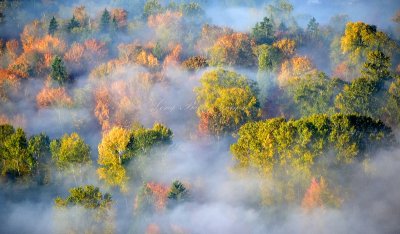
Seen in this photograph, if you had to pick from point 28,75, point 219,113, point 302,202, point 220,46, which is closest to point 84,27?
point 28,75

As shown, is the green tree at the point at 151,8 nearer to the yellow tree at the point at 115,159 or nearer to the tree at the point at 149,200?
the yellow tree at the point at 115,159

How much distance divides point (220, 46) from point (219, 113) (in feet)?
118

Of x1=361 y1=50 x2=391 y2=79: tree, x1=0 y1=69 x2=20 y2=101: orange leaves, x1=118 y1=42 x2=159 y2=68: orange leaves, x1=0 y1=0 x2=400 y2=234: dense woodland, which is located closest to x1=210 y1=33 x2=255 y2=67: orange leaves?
x1=0 y1=0 x2=400 y2=234: dense woodland

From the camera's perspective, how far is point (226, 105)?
247ft

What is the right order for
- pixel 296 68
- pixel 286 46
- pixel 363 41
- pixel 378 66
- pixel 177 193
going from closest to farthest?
1. pixel 177 193
2. pixel 378 66
3. pixel 363 41
4. pixel 296 68
5. pixel 286 46

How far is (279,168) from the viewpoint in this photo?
61094mm

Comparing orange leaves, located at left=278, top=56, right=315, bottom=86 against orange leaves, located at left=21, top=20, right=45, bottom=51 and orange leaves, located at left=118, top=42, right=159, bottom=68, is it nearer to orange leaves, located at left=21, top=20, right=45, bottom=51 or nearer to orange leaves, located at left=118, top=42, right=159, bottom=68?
orange leaves, located at left=118, top=42, right=159, bottom=68

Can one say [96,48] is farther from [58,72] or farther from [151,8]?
[151,8]

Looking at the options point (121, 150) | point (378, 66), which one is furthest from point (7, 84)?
point (378, 66)

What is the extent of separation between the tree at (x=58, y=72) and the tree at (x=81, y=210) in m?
41.6

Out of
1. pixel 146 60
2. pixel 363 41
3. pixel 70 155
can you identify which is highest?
pixel 146 60

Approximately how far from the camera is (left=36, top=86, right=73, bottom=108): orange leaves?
298 feet

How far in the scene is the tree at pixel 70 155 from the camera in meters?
65.1

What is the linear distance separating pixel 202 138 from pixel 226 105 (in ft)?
24.0
